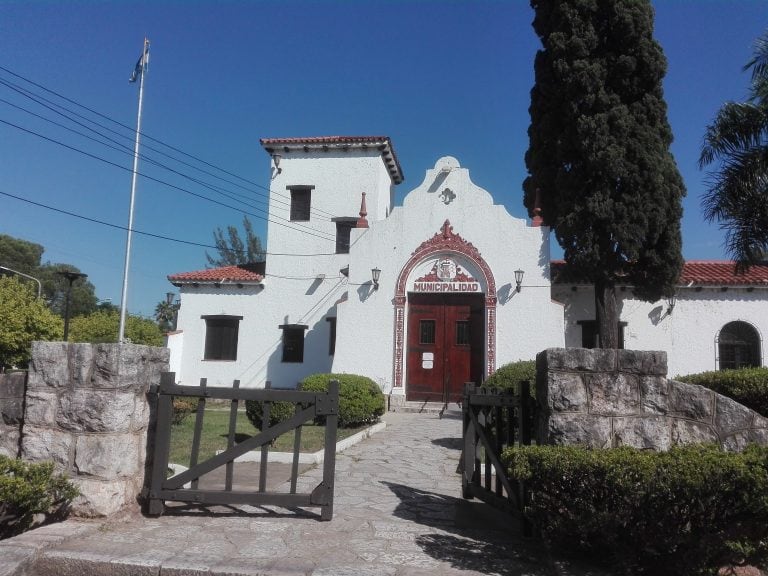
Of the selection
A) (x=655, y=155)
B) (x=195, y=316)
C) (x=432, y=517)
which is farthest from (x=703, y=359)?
(x=195, y=316)

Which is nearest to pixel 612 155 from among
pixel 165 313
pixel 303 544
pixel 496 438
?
pixel 496 438

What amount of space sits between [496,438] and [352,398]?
6.70 meters

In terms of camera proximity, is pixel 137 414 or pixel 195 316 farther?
pixel 195 316

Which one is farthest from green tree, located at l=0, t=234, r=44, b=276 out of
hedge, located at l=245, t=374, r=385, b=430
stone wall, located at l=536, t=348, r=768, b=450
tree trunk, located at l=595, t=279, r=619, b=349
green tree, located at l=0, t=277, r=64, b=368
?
stone wall, located at l=536, t=348, r=768, b=450

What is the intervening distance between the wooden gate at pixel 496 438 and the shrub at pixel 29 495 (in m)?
3.49

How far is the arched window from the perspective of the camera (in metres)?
16.4

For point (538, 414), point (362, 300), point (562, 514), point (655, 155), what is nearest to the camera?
point (562, 514)

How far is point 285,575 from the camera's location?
3.48 meters

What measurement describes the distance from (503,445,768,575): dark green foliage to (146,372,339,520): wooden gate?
5.67 ft

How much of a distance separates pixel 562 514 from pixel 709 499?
0.89m

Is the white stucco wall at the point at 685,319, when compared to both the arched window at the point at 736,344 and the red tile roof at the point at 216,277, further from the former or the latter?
the red tile roof at the point at 216,277

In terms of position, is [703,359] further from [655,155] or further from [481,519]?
[481,519]

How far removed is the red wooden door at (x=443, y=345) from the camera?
1591 centimetres

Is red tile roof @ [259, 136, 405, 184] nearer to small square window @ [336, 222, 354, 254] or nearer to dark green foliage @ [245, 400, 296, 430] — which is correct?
small square window @ [336, 222, 354, 254]
